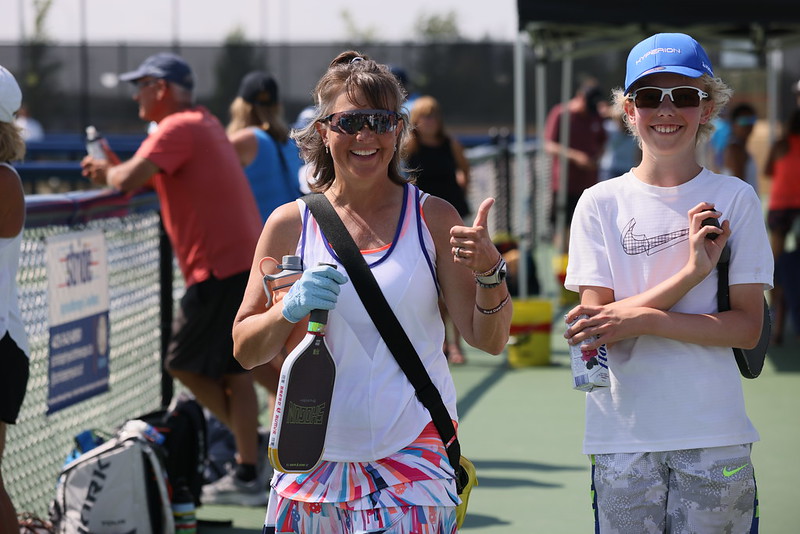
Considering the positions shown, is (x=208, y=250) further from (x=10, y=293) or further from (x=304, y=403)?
(x=304, y=403)

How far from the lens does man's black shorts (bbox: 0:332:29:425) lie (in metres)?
4.11

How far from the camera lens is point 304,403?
285 cm

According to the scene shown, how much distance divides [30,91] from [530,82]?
51.6 feet

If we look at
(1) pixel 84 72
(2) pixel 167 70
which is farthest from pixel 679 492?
(1) pixel 84 72

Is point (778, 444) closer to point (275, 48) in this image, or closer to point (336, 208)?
point (336, 208)

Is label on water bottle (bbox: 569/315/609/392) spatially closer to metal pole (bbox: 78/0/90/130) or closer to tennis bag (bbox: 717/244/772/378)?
tennis bag (bbox: 717/244/772/378)

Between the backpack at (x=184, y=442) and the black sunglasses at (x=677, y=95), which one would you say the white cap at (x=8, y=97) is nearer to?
the backpack at (x=184, y=442)

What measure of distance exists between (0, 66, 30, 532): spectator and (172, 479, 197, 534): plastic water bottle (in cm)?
103

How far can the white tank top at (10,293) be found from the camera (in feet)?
13.4

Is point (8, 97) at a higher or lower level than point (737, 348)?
higher

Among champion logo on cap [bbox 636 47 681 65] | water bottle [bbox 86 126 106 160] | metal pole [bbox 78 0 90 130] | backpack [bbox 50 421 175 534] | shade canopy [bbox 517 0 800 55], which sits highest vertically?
metal pole [bbox 78 0 90 130]

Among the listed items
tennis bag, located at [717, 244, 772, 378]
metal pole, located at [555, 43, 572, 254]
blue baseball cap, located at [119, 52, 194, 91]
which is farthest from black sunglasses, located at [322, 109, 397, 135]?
metal pole, located at [555, 43, 572, 254]

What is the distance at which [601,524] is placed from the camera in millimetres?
3250

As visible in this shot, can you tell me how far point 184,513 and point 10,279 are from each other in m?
1.41
